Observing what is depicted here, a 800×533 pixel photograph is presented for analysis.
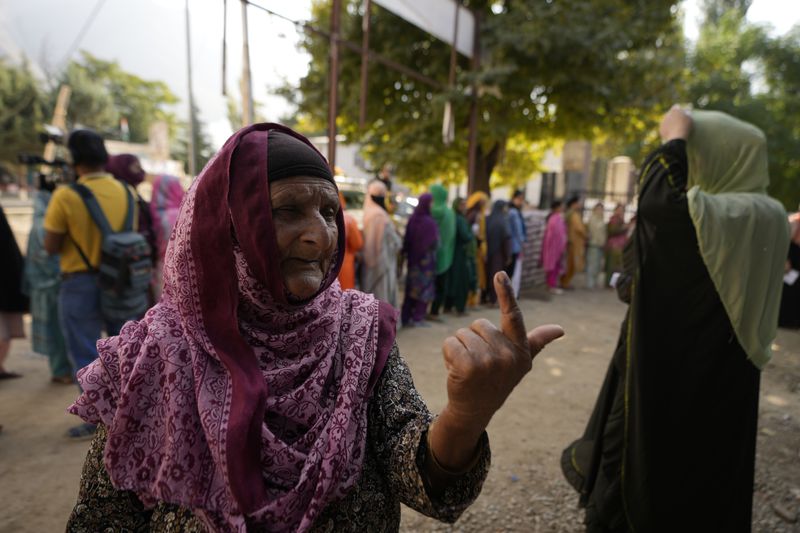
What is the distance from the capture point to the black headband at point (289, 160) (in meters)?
1.08

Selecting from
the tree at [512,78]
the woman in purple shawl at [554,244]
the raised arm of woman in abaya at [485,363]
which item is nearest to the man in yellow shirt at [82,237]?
the raised arm of woman in abaya at [485,363]

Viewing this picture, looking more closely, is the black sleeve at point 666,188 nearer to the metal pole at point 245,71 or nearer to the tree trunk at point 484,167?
the metal pole at point 245,71

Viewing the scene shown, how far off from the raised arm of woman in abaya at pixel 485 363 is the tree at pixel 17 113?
3298 centimetres

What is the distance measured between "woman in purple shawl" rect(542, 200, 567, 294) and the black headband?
356 inches

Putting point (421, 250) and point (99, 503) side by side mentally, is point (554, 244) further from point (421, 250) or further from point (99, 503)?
point (99, 503)

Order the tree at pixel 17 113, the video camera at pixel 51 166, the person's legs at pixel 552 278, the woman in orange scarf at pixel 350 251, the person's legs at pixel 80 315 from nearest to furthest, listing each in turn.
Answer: the person's legs at pixel 80 315
the video camera at pixel 51 166
the woman in orange scarf at pixel 350 251
the person's legs at pixel 552 278
the tree at pixel 17 113

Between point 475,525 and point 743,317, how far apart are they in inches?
65.0

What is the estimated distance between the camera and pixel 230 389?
1.03 m

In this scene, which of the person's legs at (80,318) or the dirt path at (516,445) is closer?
the dirt path at (516,445)

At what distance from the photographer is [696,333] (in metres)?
2.21

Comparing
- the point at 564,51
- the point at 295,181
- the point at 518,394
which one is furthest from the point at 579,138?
the point at 295,181

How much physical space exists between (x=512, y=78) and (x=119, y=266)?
8.30 m

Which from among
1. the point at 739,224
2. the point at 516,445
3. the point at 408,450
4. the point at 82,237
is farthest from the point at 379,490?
the point at 82,237

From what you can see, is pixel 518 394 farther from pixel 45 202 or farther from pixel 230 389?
pixel 45 202
